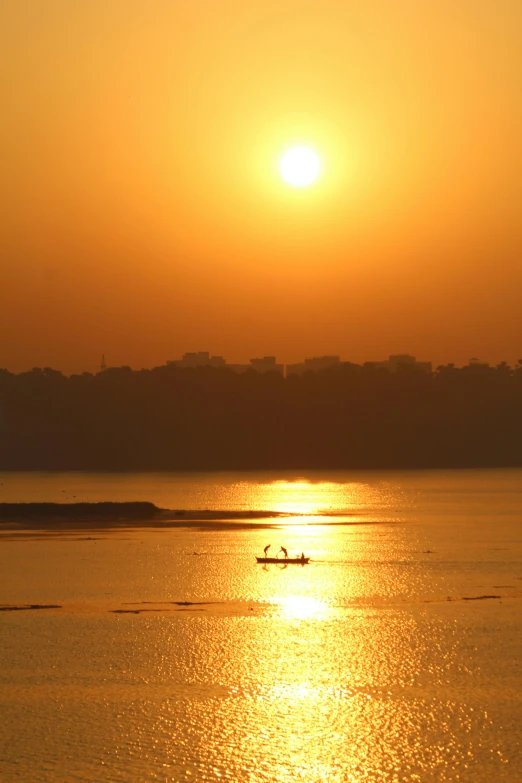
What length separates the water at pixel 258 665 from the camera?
23375 millimetres

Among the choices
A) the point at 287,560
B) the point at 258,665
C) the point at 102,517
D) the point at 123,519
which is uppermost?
the point at 102,517

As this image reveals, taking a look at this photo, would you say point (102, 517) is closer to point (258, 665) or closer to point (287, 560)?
point (287, 560)

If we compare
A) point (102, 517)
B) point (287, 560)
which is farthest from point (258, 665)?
point (102, 517)

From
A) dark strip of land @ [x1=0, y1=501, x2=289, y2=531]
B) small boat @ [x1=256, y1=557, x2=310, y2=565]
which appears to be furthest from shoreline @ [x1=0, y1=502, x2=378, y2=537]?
small boat @ [x1=256, y1=557, x2=310, y2=565]

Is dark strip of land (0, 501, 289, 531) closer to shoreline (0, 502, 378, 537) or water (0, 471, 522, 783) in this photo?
shoreline (0, 502, 378, 537)

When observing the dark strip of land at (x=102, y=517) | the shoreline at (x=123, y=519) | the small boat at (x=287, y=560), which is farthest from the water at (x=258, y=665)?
the dark strip of land at (x=102, y=517)

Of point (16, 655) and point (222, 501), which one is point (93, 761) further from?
point (222, 501)

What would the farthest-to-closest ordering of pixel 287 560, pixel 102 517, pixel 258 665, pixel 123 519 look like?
pixel 102 517 < pixel 123 519 < pixel 287 560 < pixel 258 665

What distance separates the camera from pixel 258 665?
32.0 meters

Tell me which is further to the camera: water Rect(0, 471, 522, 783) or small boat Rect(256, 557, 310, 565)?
small boat Rect(256, 557, 310, 565)

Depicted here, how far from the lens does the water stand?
920 inches

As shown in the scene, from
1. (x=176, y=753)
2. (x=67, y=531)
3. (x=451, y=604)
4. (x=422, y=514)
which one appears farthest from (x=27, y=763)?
(x=422, y=514)

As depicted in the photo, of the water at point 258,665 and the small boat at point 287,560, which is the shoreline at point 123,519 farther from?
the small boat at point 287,560

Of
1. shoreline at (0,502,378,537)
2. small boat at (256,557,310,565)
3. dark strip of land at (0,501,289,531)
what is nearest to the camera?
small boat at (256,557,310,565)
